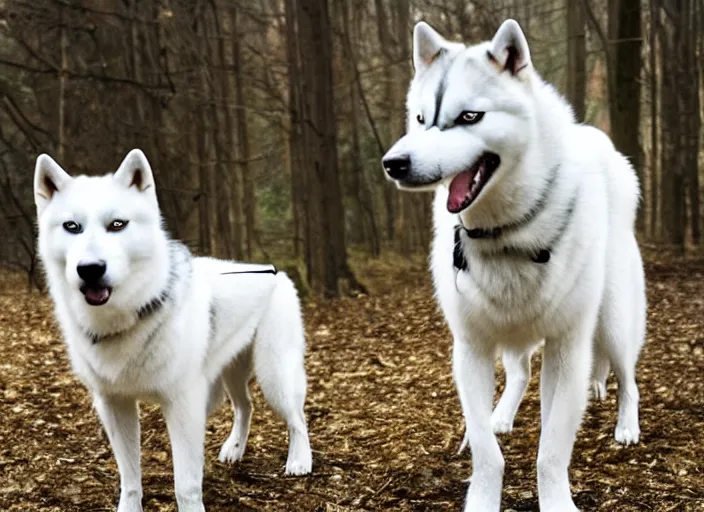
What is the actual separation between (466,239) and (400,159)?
2.32 ft

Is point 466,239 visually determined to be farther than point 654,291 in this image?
No

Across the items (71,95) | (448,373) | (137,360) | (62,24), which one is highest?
(62,24)

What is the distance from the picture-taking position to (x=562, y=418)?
3.40 m

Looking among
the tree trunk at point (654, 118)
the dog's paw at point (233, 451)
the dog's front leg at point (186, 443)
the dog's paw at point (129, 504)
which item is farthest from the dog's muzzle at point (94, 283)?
the tree trunk at point (654, 118)

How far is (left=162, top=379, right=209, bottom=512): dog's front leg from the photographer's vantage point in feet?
12.1

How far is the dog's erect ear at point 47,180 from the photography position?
11.4 ft

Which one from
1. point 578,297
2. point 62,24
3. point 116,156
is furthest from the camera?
point 116,156

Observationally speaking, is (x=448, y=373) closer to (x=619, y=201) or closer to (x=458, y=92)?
(x=619, y=201)

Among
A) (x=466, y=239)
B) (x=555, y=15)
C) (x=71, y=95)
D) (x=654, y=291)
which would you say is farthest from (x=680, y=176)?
(x=466, y=239)

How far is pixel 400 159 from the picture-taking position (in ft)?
9.01

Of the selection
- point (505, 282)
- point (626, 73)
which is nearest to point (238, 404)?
point (505, 282)

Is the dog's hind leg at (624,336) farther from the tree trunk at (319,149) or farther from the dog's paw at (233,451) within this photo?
the tree trunk at (319,149)

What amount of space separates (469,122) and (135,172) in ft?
5.45

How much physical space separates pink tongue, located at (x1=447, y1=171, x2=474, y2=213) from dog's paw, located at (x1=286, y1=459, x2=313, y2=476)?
232cm
